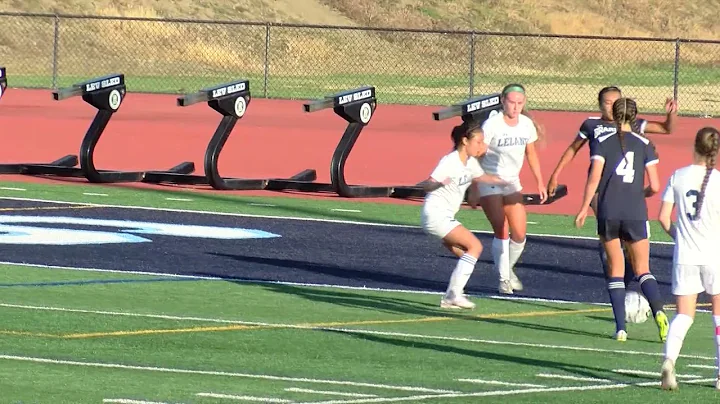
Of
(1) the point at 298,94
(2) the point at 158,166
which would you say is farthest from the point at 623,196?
(1) the point at 298,94

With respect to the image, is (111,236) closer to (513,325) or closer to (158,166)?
(513,325)

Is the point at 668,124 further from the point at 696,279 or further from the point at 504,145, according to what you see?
the point at 696,279

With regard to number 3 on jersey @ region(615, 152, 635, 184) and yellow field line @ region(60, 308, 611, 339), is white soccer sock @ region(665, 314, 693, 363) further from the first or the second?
yellow field line @ region(60, 308, 611, 339)

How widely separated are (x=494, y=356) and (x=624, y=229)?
159 cm

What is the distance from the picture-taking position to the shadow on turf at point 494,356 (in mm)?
10953

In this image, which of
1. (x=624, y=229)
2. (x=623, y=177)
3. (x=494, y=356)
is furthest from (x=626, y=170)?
(x=494, y=356)

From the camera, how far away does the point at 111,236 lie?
1809 cm

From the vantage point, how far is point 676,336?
33.8ft

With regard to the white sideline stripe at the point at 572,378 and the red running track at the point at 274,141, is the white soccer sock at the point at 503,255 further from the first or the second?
the red running track at the point at 274,141

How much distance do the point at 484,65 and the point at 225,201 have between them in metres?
31.4

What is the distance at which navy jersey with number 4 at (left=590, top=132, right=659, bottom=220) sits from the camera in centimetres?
1233

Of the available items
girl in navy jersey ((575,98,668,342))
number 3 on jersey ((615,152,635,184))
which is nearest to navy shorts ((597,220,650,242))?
girl in navy jersey ((575,98,668,342))

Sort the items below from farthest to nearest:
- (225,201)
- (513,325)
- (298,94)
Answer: (298,94) < (225,201) < (513,325)

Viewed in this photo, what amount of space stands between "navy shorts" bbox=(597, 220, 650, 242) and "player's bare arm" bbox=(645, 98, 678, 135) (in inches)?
49.7
